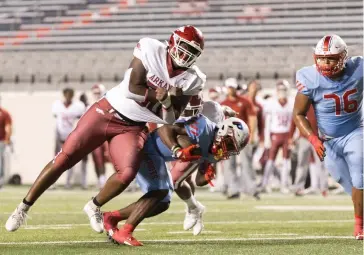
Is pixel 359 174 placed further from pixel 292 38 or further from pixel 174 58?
pixel 292 38

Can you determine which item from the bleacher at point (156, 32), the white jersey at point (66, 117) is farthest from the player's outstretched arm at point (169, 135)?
the bleacher at point (156, 32)

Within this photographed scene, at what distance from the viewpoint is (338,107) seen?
6418 millimetres

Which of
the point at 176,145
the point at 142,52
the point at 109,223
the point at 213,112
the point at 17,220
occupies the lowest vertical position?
the point at 109,223

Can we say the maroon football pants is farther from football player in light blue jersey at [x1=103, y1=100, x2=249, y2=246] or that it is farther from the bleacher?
the bleacher

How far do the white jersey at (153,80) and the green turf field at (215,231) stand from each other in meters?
0.78

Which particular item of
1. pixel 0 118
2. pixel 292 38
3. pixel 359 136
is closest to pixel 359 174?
pixel 359 136

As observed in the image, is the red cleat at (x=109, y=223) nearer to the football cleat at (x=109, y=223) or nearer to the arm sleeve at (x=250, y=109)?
Result: the football cleat at (x=109, y=223)

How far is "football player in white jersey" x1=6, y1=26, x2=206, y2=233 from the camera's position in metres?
5.63

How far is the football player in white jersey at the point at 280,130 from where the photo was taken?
43.2ft

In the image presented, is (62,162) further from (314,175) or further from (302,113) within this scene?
(314,175)

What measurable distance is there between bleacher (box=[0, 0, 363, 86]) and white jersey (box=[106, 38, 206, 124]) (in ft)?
35.7

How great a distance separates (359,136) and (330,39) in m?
0.70

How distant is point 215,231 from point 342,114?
1.27 metres

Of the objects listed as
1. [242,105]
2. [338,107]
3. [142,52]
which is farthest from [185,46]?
[242,105]
